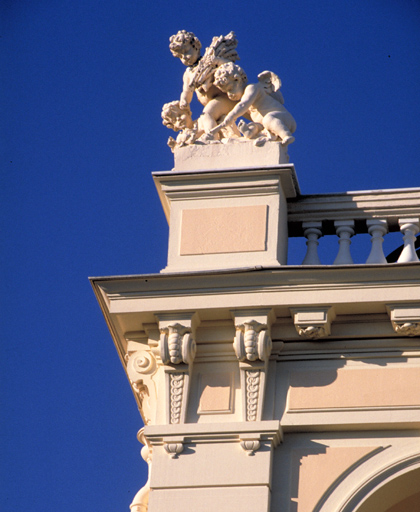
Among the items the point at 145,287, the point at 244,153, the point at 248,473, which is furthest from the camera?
the point at 244,153

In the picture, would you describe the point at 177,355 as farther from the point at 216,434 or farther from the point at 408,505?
the point at 408,505

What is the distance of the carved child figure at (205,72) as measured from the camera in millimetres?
12828

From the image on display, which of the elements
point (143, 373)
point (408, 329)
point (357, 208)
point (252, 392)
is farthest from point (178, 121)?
point (408, 329)

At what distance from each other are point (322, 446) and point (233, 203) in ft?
8.12

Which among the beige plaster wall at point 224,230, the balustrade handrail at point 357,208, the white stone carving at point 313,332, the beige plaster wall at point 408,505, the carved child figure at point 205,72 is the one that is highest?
the carved child figure at point 205,72

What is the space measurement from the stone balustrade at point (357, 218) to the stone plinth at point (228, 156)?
512 mm

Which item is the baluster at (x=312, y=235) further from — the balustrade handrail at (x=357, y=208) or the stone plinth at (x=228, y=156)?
the stone plinth at (x=228, y=156)

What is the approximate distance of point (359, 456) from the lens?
35.3 feet

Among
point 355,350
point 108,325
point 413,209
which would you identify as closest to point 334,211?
point 413,209

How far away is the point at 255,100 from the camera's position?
1269cm

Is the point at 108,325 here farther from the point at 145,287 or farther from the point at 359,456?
the point at 359,456

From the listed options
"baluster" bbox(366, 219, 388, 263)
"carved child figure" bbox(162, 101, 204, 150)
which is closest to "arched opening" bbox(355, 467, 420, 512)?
"baluster" bbox(366, 219, 388, 263)

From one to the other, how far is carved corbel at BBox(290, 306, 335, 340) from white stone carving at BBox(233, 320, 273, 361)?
0.93 ft

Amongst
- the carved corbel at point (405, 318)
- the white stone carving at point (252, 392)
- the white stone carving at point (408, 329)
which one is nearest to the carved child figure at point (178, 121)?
the white stone carving at point (252, 392)
